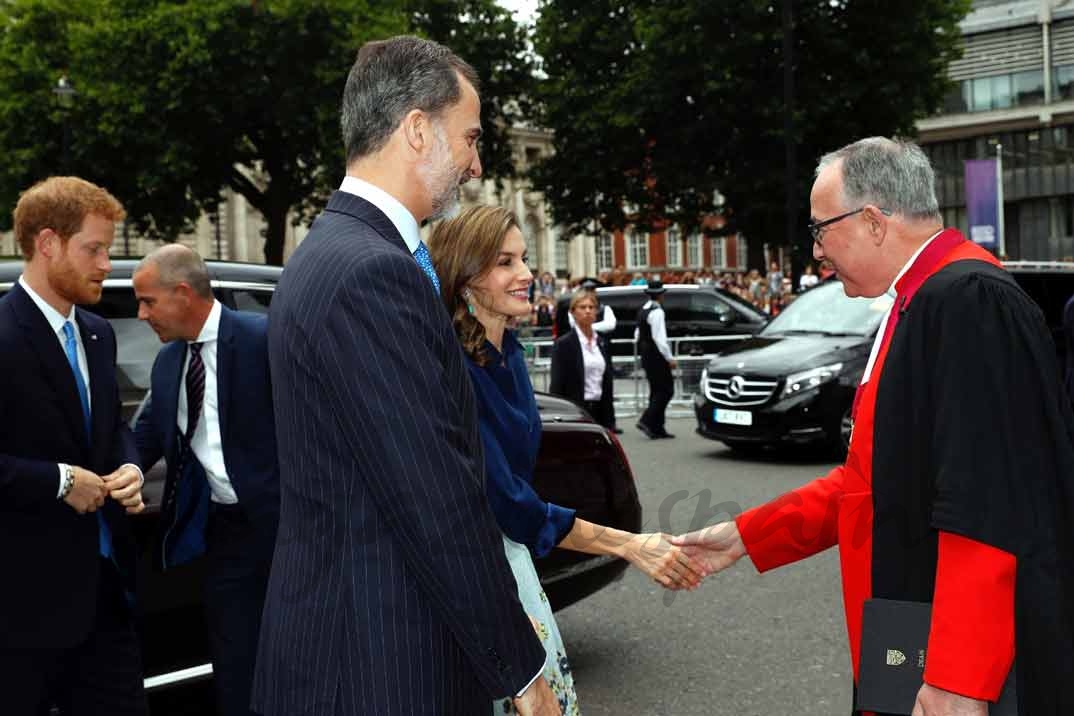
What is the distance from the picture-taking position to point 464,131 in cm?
235

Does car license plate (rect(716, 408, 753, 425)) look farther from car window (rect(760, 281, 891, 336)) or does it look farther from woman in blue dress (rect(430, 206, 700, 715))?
woman in blue dress (rect(430, 206, 700, 715))

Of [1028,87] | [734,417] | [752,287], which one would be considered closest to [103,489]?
[734,417]

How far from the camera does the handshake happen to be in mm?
3604

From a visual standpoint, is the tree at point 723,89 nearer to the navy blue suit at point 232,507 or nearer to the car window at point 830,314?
the car window at point 830,314

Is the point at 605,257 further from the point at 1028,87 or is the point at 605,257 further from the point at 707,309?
the point at 707,309

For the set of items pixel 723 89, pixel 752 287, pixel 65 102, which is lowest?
pixel 752 287

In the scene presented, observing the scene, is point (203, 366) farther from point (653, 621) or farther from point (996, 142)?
point (996, 142)

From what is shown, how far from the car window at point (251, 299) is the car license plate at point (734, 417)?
25.7 ft

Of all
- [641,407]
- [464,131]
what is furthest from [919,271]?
[641,407]

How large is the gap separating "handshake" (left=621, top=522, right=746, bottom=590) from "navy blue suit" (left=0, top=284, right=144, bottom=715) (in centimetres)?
147

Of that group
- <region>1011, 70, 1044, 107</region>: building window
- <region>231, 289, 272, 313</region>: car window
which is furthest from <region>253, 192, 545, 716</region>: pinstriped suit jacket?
<region>1011, 70, 1044, 107</region>: building window

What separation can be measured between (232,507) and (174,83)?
33000 mm

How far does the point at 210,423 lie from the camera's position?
154 inches

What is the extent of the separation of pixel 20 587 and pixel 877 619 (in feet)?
7.20
